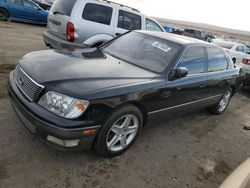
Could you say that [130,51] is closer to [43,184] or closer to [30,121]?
[30,121]

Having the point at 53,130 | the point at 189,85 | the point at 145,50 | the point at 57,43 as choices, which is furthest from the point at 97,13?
the point at 53,130

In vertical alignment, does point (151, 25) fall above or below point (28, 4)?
above

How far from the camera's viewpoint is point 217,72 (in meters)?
4.91

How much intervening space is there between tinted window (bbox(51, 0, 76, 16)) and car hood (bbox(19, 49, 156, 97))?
2.91 metres

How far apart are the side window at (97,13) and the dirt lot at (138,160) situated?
2927 mm

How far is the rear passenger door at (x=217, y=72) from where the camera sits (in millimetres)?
4684

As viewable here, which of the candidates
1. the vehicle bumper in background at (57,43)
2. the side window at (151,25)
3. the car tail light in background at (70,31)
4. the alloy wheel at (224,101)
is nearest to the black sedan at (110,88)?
the alloy wheel at (224,101)

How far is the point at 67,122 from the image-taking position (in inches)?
106

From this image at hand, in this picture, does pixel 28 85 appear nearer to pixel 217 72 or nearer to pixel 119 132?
pixel 119 132

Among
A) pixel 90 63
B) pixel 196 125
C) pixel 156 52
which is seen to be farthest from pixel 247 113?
pixel 90 63

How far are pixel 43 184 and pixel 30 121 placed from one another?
28.5 inches

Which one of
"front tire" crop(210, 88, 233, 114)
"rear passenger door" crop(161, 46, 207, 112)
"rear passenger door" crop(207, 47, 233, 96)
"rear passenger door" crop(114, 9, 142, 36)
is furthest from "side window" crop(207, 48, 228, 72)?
"rear passenger door" crop(114, 9, 142, 36)

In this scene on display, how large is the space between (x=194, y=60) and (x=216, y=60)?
95 cm

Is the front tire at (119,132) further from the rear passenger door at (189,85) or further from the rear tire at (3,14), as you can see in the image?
the rear tire at (3,14)
